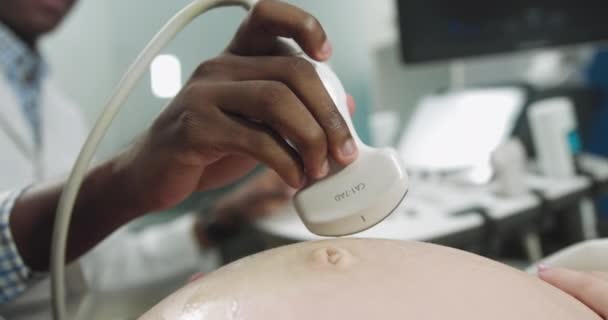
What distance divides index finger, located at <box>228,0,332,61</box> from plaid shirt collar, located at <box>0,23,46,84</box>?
82 centimetres

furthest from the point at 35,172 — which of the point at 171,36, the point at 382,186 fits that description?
the point at 382,186

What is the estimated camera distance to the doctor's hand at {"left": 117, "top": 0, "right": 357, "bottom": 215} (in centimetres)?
39

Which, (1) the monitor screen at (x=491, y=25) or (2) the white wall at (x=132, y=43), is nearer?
(2) the white wall at (x=132, y=43)

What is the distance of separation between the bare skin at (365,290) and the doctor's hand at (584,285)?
0.5 inches

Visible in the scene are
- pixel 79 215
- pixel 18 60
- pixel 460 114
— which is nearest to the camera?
pixel 79 215

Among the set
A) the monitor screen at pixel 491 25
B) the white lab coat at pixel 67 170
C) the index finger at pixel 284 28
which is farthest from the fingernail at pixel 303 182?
the monitor screen at pixel 491 25

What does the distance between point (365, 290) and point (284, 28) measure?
225 millimetres

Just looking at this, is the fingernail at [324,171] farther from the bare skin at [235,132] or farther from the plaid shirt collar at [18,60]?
the plaid shirt collar at [18,60]

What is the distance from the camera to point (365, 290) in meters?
0.36

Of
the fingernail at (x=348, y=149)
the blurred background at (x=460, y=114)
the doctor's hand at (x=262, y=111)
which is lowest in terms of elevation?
A: the blurred background at (x=460, y=114)

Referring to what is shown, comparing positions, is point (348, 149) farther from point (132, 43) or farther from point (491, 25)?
point (491, 25)

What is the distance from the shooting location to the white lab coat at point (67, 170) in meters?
0.90

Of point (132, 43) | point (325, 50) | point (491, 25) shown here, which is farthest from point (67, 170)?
point (491, 25)

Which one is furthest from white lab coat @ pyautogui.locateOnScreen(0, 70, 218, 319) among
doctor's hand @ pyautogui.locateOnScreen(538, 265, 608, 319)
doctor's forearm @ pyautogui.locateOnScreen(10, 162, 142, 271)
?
doctor's hand @ pyautogui.locateOnScreen(538, 265, 608, 319)
